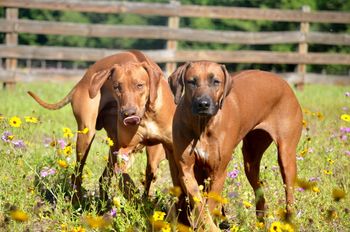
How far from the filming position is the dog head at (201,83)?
510 cm

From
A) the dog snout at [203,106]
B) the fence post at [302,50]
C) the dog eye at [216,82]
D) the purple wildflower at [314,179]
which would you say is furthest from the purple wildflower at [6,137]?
the fence post at [302,50]

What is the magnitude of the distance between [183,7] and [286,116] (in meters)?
8.98

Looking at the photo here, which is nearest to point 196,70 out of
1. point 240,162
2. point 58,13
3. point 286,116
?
point 286,116

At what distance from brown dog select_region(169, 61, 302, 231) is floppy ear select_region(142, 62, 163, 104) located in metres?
0.40

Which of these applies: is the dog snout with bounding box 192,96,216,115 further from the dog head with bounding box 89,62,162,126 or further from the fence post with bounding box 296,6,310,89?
the fence post with bounding box 296,6,310,89

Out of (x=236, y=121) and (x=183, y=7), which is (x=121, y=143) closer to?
(x=236, y=121)

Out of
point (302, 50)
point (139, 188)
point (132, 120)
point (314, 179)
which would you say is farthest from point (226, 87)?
point (302, 50)

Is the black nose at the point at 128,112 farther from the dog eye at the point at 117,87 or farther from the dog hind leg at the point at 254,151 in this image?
the dog hind leg at the point at 254,151

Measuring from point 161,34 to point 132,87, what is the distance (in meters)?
8.70

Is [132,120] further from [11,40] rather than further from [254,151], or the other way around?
[11,40]

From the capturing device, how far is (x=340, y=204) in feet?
18.1

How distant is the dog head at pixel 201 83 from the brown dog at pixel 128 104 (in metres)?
0.48

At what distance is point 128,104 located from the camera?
5648 millimetres

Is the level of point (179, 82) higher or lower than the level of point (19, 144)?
higher
